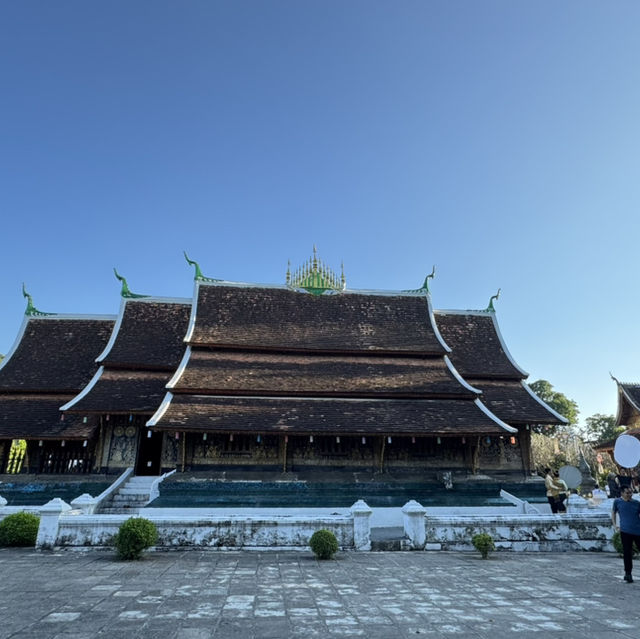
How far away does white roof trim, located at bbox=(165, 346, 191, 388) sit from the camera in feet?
48.9

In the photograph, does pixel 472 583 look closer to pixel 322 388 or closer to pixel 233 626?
pixel 233 626

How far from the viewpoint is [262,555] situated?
8.28 metres

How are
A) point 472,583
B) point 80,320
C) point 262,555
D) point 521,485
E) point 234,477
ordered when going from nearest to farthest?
point 472,583, point 262,555, point 234,477, point 521,485, point 80,320

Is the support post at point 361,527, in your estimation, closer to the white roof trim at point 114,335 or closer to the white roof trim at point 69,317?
the white roof trim at point 114,335

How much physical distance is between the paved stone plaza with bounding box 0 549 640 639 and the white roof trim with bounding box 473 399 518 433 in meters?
6.11

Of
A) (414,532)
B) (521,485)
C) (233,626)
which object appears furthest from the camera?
(521,485)

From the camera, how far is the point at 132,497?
43.0 ft

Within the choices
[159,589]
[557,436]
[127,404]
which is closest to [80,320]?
[127,404]

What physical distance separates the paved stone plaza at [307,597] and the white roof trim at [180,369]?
6.99m

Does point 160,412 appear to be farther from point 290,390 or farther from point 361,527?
point 361,527

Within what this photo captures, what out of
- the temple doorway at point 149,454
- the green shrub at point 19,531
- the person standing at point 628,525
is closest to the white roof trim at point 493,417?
the person standing at point 628,525

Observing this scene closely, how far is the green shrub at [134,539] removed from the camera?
7566mm

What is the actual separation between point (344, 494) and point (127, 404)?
7.60 meters

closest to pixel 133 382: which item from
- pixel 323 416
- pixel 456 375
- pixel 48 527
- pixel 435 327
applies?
pixel 323 416
